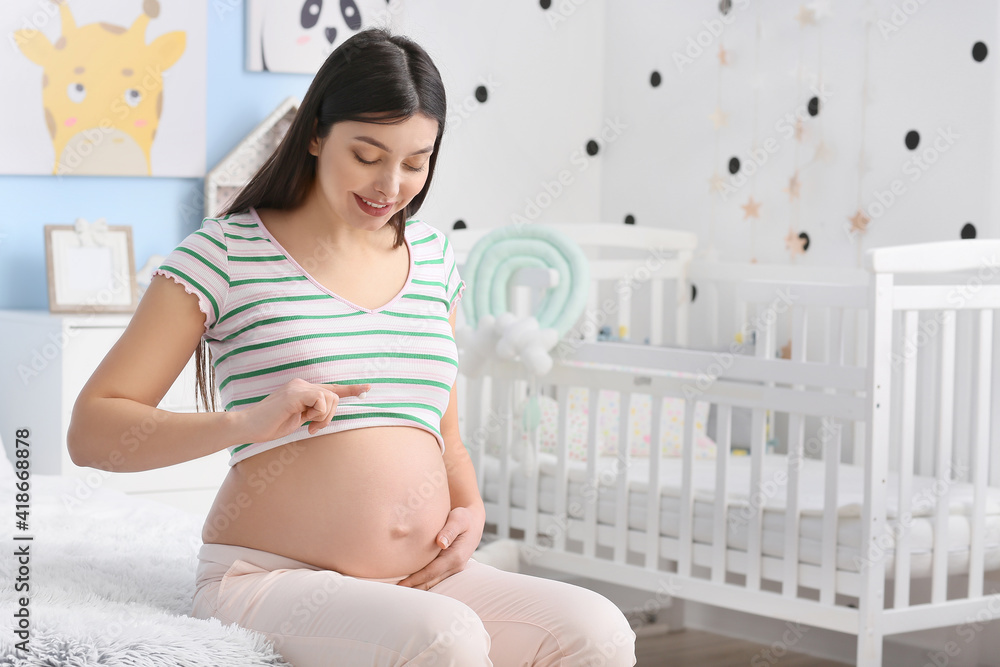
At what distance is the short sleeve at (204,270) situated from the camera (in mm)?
1019

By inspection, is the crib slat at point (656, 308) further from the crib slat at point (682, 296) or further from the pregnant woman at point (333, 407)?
the pregnant woman at point (333, 407)

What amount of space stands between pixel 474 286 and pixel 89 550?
1.49 metres

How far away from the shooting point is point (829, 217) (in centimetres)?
301

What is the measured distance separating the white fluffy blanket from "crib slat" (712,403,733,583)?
1210 millimetres

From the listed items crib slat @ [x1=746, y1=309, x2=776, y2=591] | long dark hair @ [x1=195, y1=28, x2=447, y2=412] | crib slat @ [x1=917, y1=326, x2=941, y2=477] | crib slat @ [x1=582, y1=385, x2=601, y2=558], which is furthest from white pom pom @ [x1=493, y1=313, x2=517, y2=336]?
long dark hair @ [x1=195, y1=28, x2=447, y2=412]

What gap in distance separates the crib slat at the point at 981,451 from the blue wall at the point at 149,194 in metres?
1.88

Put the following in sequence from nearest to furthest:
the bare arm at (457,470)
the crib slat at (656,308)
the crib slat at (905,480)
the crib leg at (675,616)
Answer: the bare arm at (457,470) < the crib slat at (905,480) < the crib leg at (675,616) < the crib slat at (656,308)

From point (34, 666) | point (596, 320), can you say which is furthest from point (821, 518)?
point (34, 666)

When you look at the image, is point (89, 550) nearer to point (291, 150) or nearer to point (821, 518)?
point (291, 150)

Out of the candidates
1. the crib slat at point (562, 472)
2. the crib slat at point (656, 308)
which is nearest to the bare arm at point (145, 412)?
the crib slat at point (562, 472)

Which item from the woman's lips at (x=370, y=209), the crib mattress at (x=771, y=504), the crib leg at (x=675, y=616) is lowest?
the crib leg at (x=675, y=616)

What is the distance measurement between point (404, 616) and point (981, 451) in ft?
5.30

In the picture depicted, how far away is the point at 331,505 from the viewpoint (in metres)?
1.05

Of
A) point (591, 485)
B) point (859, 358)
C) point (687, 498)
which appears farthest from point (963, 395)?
point (591, 485)
